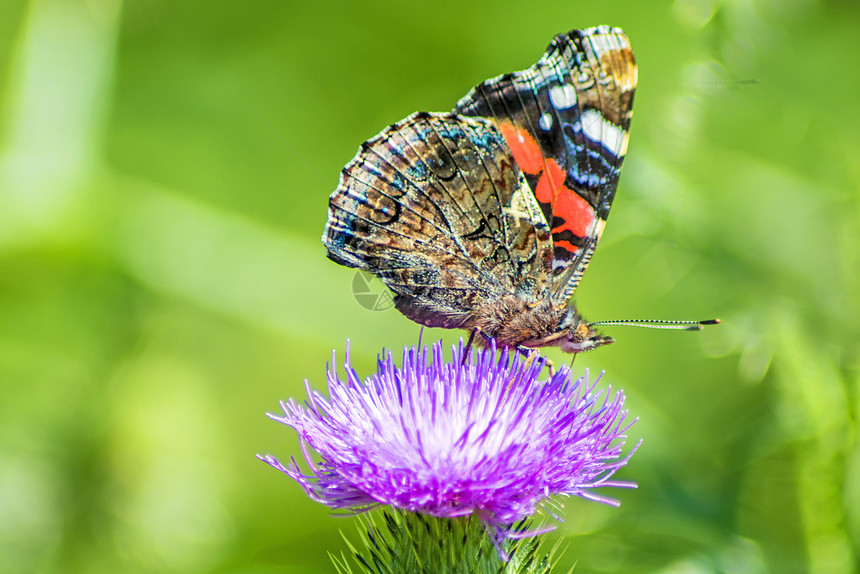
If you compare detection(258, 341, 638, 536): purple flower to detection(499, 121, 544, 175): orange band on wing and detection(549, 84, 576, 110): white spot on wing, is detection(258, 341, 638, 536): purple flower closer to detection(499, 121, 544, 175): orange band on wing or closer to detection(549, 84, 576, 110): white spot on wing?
detection(499, 121, 544, 175): orange band on wing

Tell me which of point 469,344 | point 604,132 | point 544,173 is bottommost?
point 469,344

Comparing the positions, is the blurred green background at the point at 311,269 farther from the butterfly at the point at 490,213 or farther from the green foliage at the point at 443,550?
the green foliage at the point at 443,550

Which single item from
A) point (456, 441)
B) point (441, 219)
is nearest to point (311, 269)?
point (441, 219)

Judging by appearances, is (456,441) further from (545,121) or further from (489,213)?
(545,121)

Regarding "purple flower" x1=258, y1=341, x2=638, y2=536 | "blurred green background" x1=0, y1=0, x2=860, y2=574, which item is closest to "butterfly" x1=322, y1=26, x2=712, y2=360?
"purple flower" x1=258, y1=341, x2=638, y2=536

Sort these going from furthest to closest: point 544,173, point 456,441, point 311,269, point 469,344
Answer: point 311,269, point 544,173, point 469,344, point 456,441

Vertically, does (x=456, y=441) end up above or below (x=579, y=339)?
below
